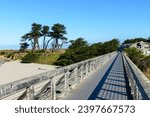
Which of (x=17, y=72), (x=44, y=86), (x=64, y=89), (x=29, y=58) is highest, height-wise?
(x=44, y=86)

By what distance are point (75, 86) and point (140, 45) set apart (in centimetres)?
12674

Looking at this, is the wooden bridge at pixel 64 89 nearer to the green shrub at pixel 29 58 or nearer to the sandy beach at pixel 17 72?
the sandy beach at pixel 17 72

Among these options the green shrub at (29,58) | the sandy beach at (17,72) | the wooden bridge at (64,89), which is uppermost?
the wooden bridge at (64,89)

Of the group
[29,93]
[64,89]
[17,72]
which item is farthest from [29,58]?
[29,93]

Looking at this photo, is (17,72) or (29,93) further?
(17,72)

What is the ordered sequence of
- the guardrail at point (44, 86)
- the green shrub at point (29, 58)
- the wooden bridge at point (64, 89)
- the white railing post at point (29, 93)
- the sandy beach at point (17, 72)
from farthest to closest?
1. the green shrub at point (29, 58)
2. the sandy beach at point (17, 72)
3. the white railing post at point (29, 93)
4. the wooden bridge at point (64, 89)
5. the guardrail at point (44, 86)

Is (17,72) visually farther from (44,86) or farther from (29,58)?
(44,86)

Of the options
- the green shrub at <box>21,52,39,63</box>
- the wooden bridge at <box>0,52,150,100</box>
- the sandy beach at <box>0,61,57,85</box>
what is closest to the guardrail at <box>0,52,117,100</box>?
the wooden bridge at <box>0,52,150,100</box>

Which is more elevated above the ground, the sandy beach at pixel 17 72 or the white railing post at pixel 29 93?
the white railing post at pixel 29 93

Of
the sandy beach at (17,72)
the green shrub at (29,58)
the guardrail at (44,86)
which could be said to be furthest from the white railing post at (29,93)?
the green shrub at (29,58)

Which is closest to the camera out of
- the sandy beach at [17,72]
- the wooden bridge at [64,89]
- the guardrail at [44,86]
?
the guardrail at [44,86]

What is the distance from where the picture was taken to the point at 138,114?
562cm

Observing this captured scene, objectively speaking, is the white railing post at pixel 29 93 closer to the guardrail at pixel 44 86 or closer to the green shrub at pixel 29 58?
the guardrail at pixel 44 86

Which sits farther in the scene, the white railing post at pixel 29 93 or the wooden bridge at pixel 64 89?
the white railing post at pixel 29 93
